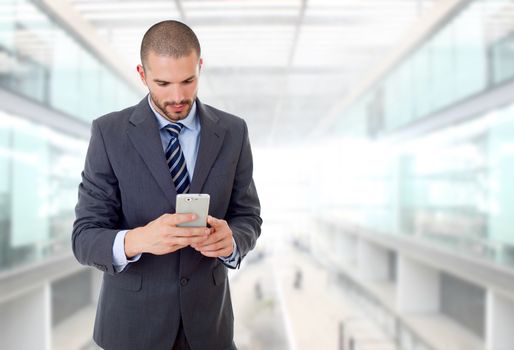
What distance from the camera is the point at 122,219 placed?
1.09 metres

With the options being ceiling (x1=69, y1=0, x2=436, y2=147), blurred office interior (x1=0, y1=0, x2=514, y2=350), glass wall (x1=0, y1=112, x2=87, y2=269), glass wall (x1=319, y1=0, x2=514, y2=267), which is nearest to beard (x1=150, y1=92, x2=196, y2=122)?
blurred office interior (x1=0, y1=0, x2=514, y2=350)

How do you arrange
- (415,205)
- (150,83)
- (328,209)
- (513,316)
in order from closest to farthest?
(150,83) < (513,316) < (415,205) < (328,209)

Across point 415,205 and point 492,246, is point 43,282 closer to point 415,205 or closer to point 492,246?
point 492,246

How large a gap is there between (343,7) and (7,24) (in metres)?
2.68

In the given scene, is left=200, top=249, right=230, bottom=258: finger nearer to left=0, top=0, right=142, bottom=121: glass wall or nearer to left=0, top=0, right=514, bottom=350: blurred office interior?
left=0, top=0, right=514, bottom=350: blurred office interior

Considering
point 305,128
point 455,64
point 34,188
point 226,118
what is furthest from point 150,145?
point 305,128

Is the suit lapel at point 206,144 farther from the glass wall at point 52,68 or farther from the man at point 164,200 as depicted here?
the glass wall at point 52,68

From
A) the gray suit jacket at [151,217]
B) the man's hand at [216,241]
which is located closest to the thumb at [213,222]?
the man's hand at [216,241]

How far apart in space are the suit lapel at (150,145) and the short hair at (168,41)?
4.8 inches

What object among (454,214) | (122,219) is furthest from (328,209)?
(122,219)

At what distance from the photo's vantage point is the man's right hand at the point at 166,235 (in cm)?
90

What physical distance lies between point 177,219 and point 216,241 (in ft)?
0.33

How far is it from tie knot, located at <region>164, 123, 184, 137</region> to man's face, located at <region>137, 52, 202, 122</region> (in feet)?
0.26

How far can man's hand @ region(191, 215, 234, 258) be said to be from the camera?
0.94m
